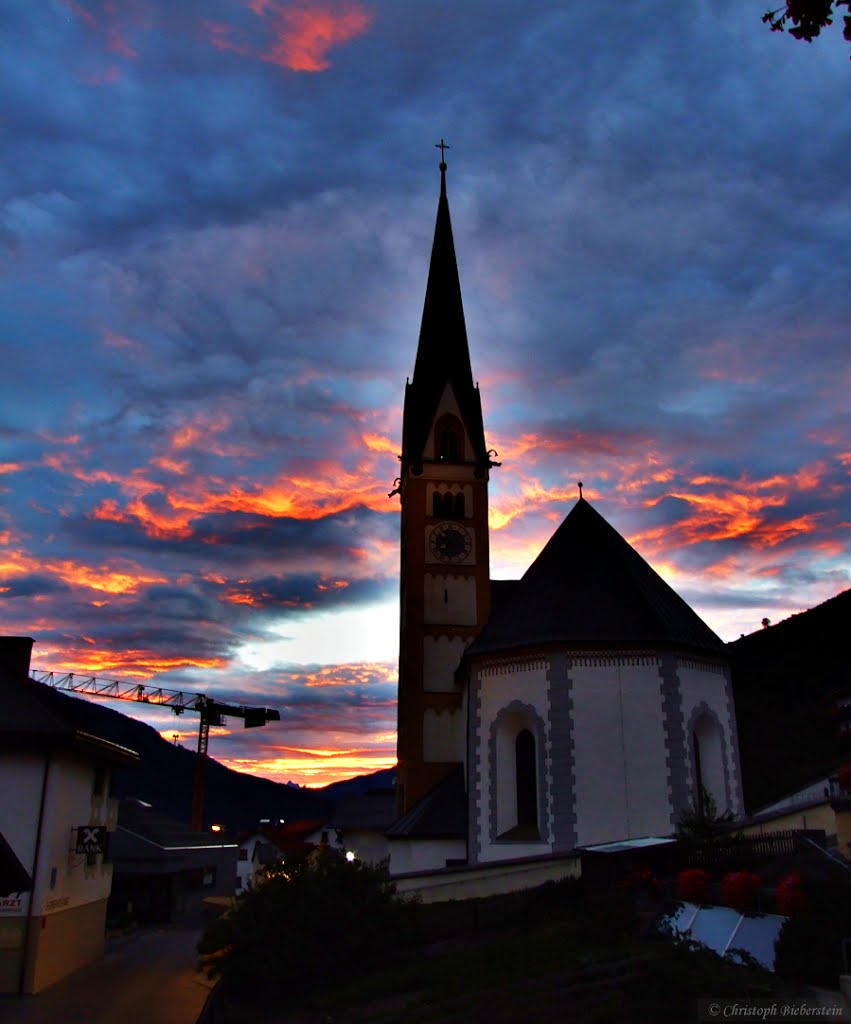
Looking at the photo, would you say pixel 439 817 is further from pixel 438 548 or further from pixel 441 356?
pixel 441 356

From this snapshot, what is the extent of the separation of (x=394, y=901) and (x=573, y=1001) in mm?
8085

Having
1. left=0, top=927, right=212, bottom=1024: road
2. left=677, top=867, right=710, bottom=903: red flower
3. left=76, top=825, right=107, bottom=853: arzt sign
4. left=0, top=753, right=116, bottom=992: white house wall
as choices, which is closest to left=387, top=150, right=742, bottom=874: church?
left=677, top=867, right=710, bottom=903: red flower

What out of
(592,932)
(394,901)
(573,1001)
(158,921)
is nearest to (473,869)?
(394,901)

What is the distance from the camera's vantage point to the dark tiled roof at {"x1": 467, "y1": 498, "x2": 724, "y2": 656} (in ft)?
93.2

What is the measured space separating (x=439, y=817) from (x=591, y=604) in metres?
9.53

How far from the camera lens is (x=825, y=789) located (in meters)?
30.3

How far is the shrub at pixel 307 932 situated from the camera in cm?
1828

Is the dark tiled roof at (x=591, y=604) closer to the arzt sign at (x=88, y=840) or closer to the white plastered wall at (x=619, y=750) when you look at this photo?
the white plastered wall at (x=619, y=750)

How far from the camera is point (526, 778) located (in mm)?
29297

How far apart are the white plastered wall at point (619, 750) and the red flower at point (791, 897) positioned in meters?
13.5

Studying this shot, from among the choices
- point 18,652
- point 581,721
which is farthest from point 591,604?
point 18,652

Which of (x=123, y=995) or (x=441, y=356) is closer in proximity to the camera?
(x=123, y=995)

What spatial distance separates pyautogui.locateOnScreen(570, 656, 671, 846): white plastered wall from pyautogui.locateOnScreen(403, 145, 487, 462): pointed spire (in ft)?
60.6

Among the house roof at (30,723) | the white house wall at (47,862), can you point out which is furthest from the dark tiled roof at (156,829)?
the house roof at (30,723)
